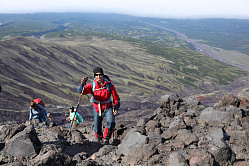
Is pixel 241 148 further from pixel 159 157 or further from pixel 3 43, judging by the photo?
pixel 3 43

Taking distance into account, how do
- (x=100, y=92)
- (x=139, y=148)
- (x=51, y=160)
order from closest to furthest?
(x=51, y=160), (x=139, y=148), (x=100, y=92)

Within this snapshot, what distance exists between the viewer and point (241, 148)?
597 cm

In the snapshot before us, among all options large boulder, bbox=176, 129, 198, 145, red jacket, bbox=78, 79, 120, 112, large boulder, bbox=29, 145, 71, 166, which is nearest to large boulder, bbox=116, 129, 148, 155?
large boulder, bbox=176, 129, 198, 145

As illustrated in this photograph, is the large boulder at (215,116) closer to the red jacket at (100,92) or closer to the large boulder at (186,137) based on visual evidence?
the large boulder at (186,137)

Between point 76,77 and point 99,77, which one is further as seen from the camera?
point 76,77

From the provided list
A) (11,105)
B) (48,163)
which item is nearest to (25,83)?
(11,105)

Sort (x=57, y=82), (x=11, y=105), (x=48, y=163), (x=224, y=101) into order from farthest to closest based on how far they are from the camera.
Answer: (x=57, y=82) → (x=11, y=105) → (x=224, y=101) → (x=48, y=163)

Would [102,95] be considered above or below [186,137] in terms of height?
above

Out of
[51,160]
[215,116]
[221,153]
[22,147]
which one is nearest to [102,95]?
[22,147]

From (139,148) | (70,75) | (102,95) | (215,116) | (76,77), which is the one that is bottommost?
(76,77)

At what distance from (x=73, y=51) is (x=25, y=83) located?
48.4 metres

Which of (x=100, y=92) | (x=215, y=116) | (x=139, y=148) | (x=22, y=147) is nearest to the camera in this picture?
(x=22, y=147)

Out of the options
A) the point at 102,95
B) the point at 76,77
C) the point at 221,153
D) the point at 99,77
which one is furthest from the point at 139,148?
the point at 76,77

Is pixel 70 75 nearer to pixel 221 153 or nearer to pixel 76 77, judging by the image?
pixel 76 77
